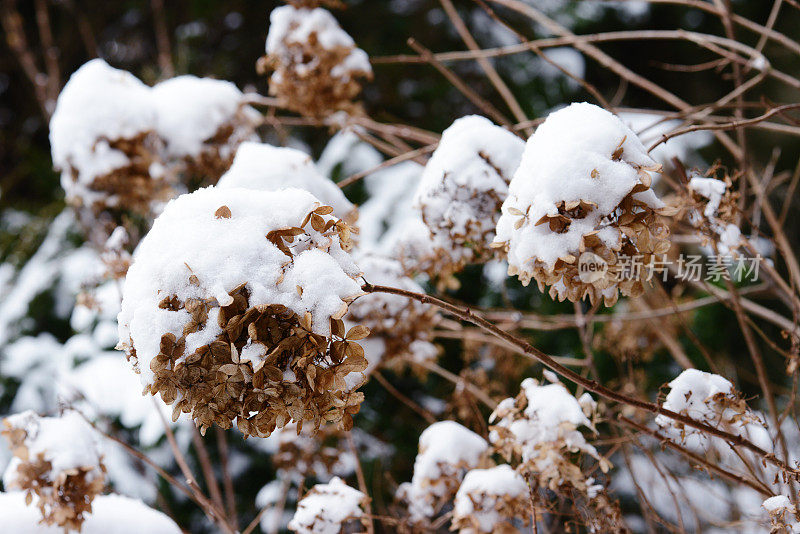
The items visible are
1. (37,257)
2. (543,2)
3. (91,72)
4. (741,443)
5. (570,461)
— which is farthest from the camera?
(543,2)

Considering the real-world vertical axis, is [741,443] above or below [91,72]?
below

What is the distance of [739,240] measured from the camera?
0.99 meters

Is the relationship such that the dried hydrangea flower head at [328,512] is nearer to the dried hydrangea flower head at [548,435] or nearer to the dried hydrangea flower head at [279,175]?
the dried hydrangea flower head at [548,435]

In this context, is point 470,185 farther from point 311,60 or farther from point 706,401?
point 311,60

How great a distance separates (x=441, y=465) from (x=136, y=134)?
97 cm

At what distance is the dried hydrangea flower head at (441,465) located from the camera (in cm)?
116

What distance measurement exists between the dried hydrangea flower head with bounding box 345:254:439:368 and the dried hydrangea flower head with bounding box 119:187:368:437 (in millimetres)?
540

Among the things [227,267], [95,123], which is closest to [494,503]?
[227,267]

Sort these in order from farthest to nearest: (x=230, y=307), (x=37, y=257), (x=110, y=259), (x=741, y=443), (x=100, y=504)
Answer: (x=37, y=257) < (x=110, y=259) < (x=100, y=504) < (x=741, y=443) < (x=230, y=307)

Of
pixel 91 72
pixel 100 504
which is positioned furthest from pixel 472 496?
pixel 91 72

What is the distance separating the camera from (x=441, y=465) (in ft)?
3.82

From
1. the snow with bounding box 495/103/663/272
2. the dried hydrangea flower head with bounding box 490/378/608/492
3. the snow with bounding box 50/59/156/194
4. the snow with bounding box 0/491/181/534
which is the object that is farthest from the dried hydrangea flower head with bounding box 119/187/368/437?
the snow with bounding box 50/59/156/194

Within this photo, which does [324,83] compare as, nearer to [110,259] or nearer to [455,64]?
[110,259]

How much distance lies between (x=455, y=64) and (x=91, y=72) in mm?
1988
